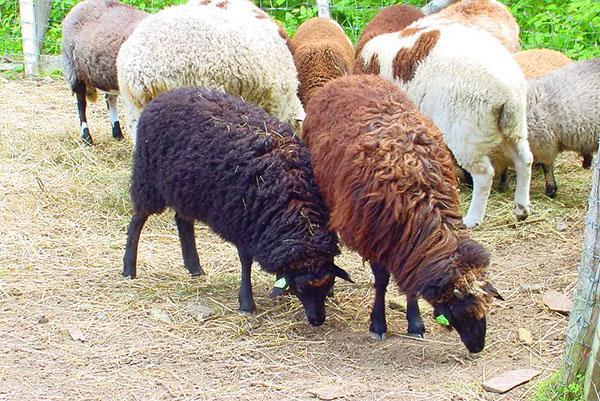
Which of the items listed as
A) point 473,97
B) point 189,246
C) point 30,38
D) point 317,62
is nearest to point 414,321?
point 189,246

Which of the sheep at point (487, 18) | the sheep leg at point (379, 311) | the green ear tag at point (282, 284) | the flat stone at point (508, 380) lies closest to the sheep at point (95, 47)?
the sheep at point (487, 18)

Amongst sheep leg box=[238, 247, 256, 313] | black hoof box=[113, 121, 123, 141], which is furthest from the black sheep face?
black hoof box=[113, 121, 123, 141]

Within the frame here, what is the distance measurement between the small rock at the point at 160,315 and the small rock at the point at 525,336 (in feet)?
7.07

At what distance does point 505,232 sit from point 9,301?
3847mm

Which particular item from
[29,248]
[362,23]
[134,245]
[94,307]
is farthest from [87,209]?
[362,23]

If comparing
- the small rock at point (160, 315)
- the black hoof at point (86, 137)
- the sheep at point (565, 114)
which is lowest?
the black hoof at point (86, 137)

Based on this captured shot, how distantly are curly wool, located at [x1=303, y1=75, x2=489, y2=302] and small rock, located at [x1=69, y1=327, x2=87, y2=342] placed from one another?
166cm

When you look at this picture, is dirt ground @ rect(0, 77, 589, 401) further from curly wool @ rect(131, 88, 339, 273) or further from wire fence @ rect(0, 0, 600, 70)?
wire fence @ rect(0, 0, 600, 70)

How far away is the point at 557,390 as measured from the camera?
13.5ft

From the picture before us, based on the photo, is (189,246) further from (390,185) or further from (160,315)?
(390,185)

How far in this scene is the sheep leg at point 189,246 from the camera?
611cm

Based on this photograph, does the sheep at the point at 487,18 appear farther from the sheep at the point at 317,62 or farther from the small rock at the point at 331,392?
the small rock at the point at 331,392

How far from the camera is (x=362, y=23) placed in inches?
467

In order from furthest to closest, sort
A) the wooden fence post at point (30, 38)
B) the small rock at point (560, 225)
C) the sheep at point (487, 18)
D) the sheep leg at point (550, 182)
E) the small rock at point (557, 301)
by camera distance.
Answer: the wooden fence post at point (30, 38), the sheep at point (487, 18), the sheep leg at point (550, 182), the small rock at point (560, 225), the small rock at point (557, 301)
